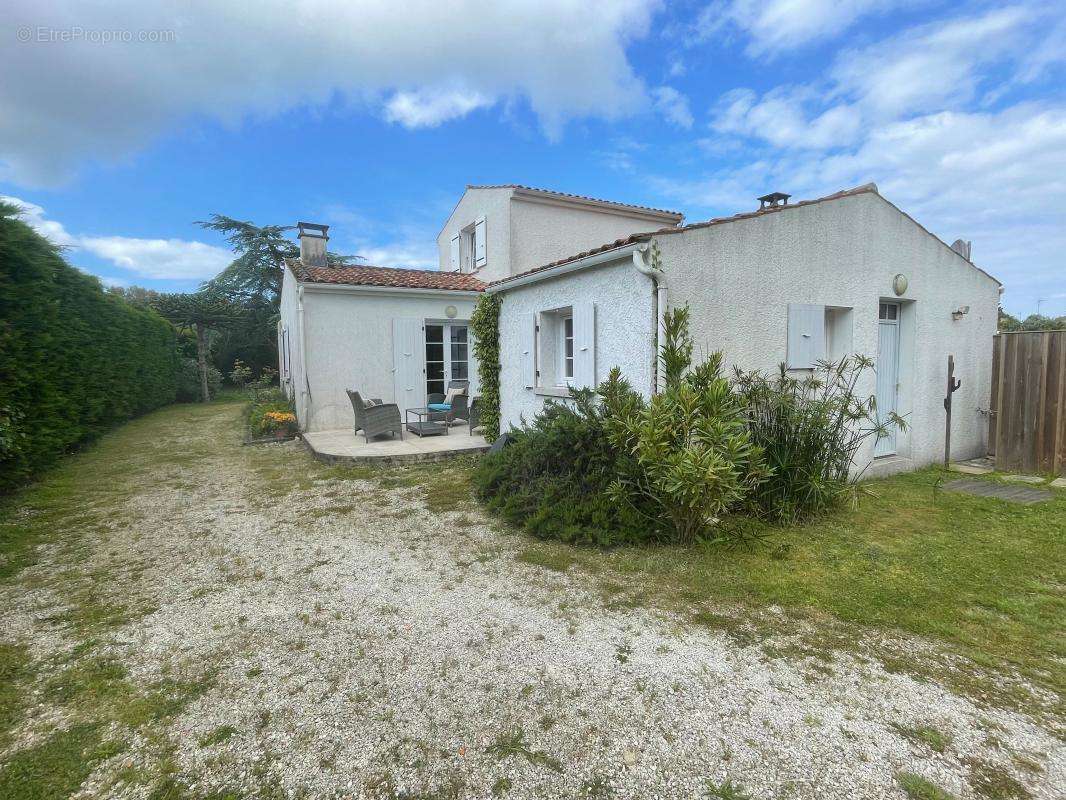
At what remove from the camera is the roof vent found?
689cm

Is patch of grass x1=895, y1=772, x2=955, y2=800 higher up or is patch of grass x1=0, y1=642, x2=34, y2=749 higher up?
patch of grass x1=0, y1=642, x2=34, y2=749

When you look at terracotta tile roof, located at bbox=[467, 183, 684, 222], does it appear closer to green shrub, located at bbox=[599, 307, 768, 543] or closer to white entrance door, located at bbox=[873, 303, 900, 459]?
white entrance door, located at bbox=[873, 303, 900, 459]

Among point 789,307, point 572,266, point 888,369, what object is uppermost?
point 572,266

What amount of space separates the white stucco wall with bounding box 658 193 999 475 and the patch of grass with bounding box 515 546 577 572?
293 cm

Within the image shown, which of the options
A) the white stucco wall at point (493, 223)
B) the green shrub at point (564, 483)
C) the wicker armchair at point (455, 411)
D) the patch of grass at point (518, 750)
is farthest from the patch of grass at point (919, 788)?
the white stucco wall at point (493, 223)

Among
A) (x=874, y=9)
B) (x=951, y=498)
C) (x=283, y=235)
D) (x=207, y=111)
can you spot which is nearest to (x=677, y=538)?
(x=951, y=498)

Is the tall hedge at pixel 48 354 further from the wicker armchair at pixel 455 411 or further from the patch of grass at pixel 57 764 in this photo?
the wicker armchair at pixel 455 411

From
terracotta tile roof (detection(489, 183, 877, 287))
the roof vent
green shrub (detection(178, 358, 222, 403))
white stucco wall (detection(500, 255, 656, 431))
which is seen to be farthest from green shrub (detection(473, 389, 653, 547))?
green shrub (detection(178, 358, 222, 403))

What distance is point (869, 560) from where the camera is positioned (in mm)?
4410

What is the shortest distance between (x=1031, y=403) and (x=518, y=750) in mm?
9498

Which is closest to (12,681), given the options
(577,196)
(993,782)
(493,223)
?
(993,782)

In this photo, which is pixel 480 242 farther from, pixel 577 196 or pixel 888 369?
pixel 888 369

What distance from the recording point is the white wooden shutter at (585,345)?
6.58 metres

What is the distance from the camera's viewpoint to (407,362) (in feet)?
40.4
